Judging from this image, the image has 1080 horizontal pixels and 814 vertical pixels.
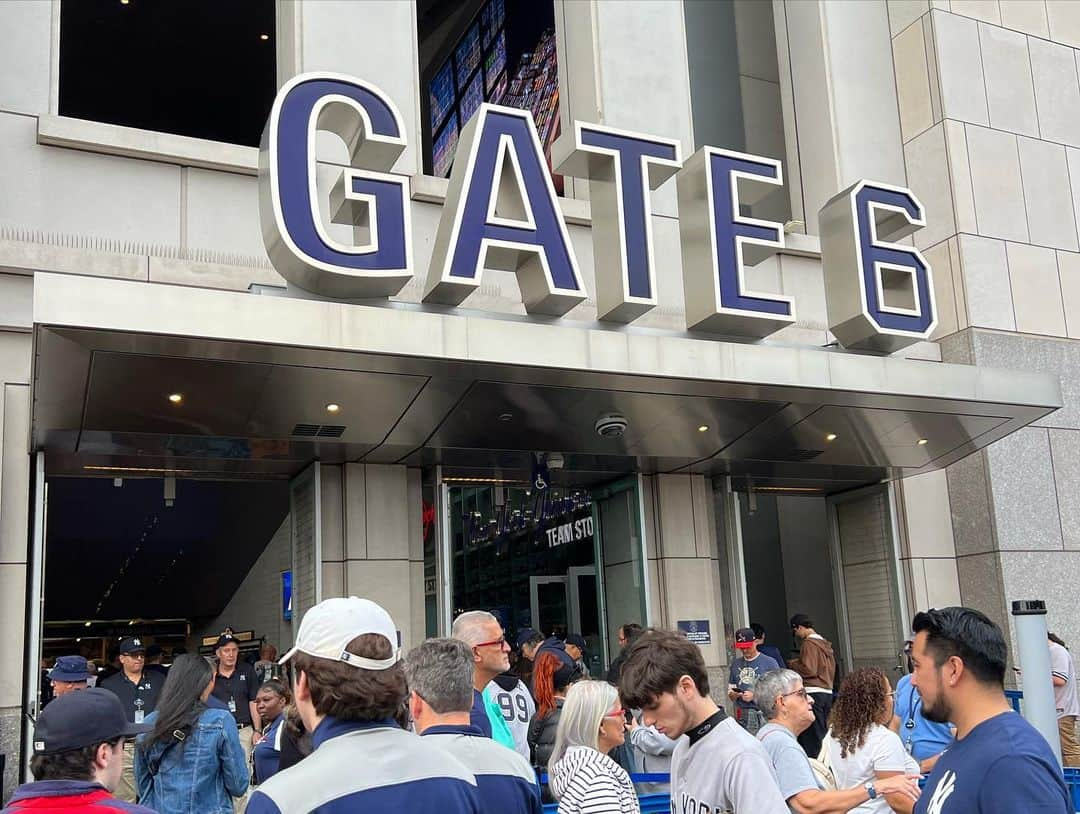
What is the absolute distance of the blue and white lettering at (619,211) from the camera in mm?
10305

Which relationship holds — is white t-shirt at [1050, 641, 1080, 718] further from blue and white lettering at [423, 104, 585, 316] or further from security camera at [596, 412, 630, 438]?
blue and white lettering at [423, 104, 585, 316]

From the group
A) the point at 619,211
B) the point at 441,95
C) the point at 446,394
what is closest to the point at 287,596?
the point at 446,394

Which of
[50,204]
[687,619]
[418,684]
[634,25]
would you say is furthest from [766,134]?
[418,684]

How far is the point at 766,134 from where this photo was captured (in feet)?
60.8

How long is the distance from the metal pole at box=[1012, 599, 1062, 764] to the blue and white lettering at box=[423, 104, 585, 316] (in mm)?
4902

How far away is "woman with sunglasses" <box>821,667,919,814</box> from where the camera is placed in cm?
577

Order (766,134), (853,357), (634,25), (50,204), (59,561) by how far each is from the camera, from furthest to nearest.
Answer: (59,561)
(766,134)
(634,25)
(853,357)
(50,204)

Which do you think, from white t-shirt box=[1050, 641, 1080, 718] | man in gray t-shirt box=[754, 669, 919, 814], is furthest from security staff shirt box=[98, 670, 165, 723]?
A: white t-shirt box=[1050, 641, 1080, 718]

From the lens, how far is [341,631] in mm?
2846

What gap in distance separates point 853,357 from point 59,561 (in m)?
15.9

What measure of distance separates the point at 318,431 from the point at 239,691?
10.0 ft

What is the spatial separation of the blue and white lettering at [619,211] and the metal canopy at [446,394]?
32 cm

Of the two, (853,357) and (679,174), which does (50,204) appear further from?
(853,357)

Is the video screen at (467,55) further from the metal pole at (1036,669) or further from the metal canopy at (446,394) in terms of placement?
the metal pole at (1036,669)
